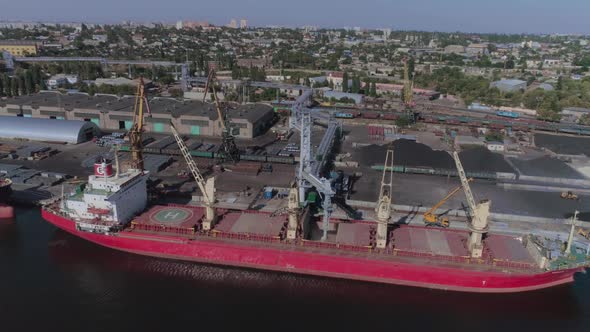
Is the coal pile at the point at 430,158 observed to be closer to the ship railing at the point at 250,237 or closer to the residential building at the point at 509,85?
the ship railing at the point at 250,237

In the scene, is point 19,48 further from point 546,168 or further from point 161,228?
point 546,168

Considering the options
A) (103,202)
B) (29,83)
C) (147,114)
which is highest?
(29,83)

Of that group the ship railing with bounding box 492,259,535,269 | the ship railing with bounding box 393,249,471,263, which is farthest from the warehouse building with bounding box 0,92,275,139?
the ship railing with bounding box 492,259,535,269

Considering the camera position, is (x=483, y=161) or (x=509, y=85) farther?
(x=509, y=85)

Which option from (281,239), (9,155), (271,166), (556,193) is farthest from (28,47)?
(556,193)

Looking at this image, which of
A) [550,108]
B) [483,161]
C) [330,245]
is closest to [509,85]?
[550,108]

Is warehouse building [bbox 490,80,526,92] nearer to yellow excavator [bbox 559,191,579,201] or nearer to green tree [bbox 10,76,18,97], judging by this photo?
yellow excavator [bbox 559,191,579,201]

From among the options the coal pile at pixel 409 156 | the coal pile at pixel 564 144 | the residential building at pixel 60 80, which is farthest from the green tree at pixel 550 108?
the residential building at pixel 60 80
